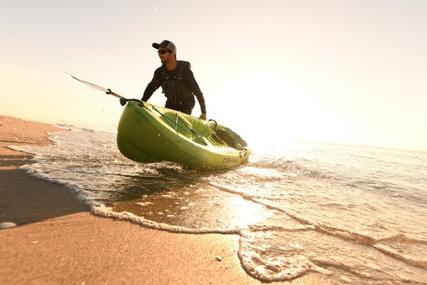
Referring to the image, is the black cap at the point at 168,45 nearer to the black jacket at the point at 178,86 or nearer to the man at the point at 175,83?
the man at the point at 175,83

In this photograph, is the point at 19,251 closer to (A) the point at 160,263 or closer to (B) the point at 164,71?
(A) the point at 160,263

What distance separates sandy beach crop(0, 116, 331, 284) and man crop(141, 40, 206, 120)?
16.6 ft

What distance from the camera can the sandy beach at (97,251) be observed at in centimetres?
207

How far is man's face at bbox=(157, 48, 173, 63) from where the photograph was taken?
24.5ft

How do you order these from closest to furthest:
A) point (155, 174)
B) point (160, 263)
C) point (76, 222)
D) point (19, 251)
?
point (19, 251)
point (160, 263)
point (76, 222)
point (155, 174)

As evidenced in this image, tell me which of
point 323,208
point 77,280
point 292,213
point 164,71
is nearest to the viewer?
point 77,280

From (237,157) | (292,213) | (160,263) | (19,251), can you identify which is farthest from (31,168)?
(237,157)

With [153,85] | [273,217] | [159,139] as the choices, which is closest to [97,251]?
[273,217]

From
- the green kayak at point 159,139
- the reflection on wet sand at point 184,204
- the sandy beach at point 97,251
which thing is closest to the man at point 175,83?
the green kayak at point 159,139

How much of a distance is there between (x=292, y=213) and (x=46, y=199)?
3.20 metres

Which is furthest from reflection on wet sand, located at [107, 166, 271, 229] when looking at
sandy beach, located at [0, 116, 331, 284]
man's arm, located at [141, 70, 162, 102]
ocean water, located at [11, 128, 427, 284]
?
man's arm, located at [141, 70, 162, 102]

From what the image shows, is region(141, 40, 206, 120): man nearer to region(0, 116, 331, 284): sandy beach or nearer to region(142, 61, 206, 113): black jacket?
region(142, 61, 206, 113): black jacket

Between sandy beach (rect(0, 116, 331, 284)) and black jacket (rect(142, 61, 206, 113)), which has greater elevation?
black jacket (rect(142, 61, 206, 113))

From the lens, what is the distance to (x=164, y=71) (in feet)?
26.4
